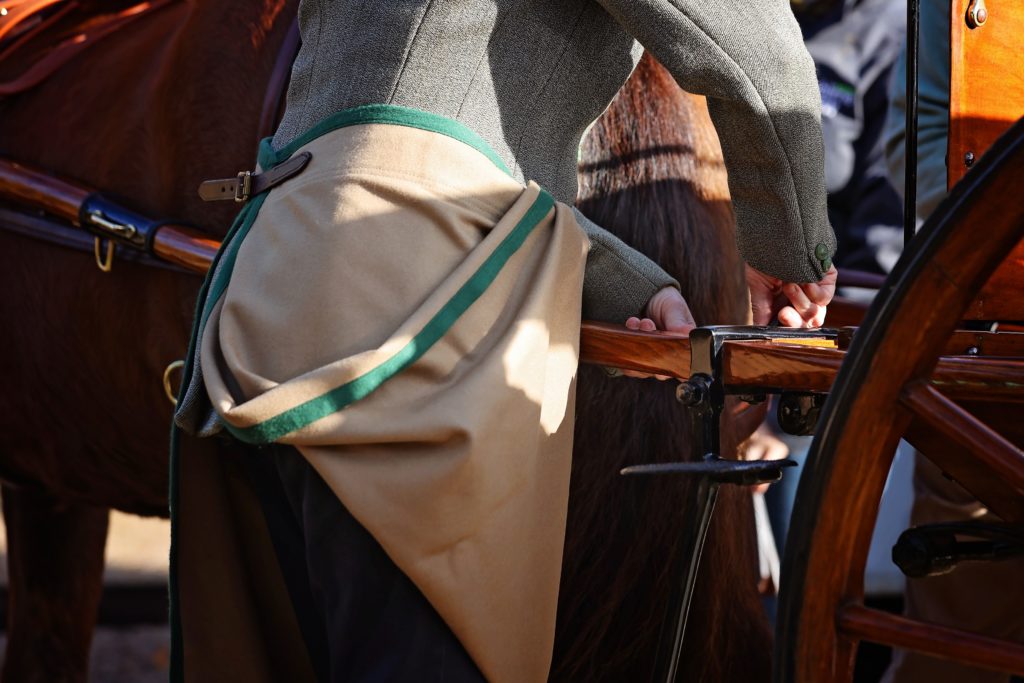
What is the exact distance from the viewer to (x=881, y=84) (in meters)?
3.07

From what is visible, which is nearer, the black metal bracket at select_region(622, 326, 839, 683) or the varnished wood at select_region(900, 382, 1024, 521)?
the varnished wood at select_region(900, 382, 1024, 521)

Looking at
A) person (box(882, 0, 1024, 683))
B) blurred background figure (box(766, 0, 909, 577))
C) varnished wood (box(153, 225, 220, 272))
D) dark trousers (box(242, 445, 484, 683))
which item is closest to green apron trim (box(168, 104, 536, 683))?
dark trousers (box(242, 445, 484, 683))

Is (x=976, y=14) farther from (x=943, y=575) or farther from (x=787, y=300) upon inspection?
(x=943, y=575)

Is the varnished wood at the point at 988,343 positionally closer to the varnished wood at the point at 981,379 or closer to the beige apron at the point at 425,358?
the varnished wood at the point at 981,379

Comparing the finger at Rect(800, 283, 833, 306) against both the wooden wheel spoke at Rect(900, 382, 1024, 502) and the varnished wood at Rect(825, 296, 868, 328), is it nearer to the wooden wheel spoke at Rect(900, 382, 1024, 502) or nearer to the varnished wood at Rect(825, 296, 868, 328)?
the wooden wheel spoke at Rect(900, 382, 1024, 502)

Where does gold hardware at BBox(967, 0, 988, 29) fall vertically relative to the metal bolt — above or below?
above

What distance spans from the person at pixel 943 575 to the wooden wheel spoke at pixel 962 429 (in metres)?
1.33

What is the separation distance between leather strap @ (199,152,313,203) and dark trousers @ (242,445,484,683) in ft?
0.91

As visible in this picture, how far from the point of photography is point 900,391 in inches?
33.2

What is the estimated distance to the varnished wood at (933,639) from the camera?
30.2 inches

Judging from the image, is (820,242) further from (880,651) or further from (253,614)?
(880,651)

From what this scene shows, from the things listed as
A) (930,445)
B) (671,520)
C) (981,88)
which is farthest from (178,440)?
(981,88)

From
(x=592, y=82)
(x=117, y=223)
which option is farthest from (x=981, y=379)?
(x=117, y=223)

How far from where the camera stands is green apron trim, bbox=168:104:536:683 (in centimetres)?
108
